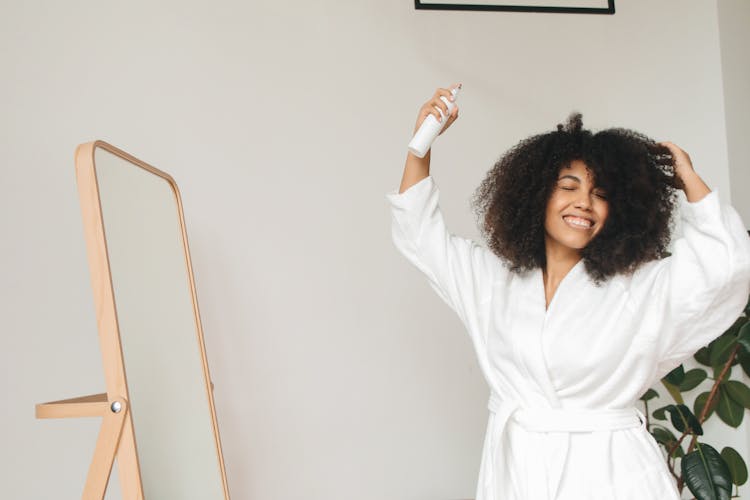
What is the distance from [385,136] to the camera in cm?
247

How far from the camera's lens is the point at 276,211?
240cm

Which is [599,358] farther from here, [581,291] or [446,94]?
[446,94]

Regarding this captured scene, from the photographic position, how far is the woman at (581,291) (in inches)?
55.7

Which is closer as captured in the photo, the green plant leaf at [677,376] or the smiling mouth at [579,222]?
the smiling mouth at [579,222]

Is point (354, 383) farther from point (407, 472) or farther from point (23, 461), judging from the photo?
point (23, 461)

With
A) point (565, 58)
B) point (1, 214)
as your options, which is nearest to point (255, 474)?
point (1, 214)

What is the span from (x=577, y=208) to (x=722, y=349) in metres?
1.15

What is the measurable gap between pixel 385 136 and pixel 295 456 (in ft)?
3.63

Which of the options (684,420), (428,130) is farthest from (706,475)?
(428,130)

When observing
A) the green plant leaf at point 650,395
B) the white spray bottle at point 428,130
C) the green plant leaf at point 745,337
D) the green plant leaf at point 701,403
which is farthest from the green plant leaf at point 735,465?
the white spray bottle at point 428,130

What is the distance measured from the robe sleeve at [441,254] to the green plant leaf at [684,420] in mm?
1013

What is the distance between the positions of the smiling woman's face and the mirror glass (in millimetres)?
900

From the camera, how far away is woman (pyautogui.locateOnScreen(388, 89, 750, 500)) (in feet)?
4.64

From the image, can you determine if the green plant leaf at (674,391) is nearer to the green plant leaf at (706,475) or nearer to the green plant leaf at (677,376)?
the green plant leaf at (677,376)
